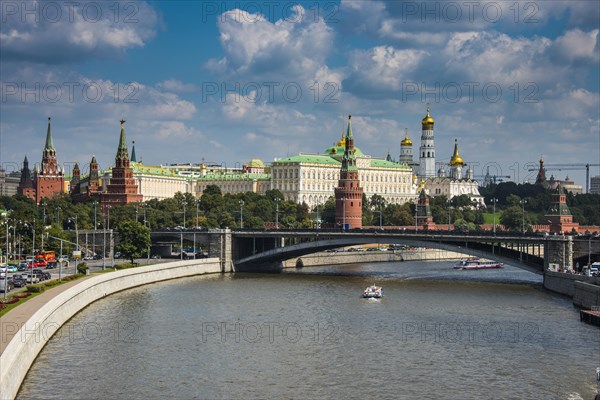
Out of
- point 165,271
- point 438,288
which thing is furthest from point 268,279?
point 438,288

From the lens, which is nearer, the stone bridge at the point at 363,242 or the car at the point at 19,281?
the car at the point at 19,281

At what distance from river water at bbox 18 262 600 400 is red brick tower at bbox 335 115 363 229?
2412 inches

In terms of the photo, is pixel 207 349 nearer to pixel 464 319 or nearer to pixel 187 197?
pixel 464 319

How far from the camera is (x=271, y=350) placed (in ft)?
161

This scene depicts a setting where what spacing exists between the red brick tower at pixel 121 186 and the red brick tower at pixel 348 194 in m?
36.6

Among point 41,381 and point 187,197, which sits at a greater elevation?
point 187,197

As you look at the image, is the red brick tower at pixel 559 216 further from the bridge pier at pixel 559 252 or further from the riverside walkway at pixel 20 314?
the riverside walkway at pixel 20 314

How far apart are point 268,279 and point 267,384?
4693 cm

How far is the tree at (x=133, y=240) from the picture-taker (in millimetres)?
86125

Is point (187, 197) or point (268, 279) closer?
point (268, 279)

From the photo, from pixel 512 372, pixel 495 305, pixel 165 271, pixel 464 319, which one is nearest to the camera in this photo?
pixel 512 372

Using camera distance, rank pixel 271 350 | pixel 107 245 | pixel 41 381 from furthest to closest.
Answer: pixel 107 245 < pixel 271 350 < pixel 41 381

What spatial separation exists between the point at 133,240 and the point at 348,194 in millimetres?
55736

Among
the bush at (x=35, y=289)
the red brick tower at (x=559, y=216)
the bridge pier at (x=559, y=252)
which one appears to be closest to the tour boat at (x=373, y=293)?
the bridge pier at (x=559, y=252)
